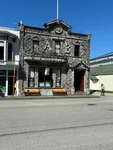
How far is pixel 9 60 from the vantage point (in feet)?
90.9

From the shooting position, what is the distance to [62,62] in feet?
102

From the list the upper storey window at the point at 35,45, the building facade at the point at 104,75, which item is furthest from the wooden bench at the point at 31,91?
the building facade at the point at 104,75

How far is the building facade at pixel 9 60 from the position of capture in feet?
89.0

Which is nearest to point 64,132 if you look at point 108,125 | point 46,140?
point 46,140

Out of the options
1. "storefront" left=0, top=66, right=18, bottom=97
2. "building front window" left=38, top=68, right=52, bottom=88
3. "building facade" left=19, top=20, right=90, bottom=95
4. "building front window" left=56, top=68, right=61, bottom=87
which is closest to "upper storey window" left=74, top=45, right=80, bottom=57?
"building facade" left=19, top=20, right=90, bottom=95

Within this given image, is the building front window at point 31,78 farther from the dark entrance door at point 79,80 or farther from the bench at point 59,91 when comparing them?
the dark entrance door at point 79,80

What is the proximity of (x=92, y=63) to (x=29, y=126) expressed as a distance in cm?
5123

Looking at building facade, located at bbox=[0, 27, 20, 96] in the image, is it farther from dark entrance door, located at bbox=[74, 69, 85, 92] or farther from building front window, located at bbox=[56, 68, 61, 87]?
dark entrance door, located at bbox=[74, 69, 85, 92]

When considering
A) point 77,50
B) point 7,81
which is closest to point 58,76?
point 77,50

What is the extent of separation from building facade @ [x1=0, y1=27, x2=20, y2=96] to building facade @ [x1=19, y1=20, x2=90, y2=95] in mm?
589

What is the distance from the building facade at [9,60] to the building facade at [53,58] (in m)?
0.59

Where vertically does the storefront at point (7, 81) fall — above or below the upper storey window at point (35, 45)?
below

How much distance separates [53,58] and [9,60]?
5.33 m

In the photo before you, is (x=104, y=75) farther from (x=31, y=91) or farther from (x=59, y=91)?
(x=31, y=91)
